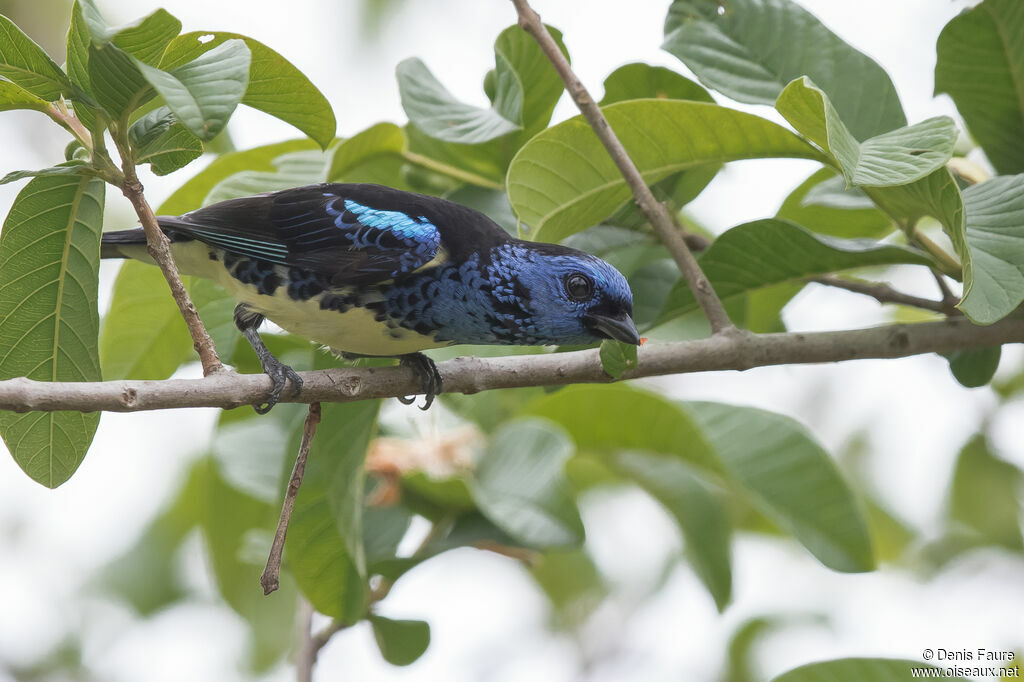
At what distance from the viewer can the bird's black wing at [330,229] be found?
10.5 feet

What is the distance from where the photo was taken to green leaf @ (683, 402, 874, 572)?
327 centimetres

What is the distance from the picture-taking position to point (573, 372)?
2650 millimetres

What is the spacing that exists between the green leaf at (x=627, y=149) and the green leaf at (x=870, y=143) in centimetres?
33

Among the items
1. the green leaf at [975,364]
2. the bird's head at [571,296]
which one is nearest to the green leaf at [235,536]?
the bird's head at [571,296]

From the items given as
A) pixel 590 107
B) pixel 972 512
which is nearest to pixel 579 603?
pixel 972 512

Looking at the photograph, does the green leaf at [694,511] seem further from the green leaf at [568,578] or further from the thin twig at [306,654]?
the thin twig at [306,654]

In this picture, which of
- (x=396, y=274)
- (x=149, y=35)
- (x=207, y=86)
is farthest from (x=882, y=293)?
(x=149, y=35)

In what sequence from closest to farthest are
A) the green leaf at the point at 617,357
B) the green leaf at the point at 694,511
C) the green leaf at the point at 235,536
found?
the green leaf at the point at 617,357
the green leaf at the point at 694,511
the green leaf at the point at 235,536

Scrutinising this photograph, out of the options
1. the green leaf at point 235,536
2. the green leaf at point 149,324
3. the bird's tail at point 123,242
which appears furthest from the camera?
the green leaf at point 235,536

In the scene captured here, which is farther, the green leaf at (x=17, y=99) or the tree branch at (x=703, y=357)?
the tree branch at (x=703, y=357)

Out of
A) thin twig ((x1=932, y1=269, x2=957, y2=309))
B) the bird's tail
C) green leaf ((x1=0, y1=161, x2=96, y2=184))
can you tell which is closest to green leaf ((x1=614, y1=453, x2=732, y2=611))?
thin twig ((x1=932, y1=269, x2=957, y2=309))

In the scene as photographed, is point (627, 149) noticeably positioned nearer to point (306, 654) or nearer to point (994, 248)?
point (994, 248)

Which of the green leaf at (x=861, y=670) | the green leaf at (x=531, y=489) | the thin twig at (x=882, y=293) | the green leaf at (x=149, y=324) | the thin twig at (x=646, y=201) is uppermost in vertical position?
the thin twig at (x=646, y=201)

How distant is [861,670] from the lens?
2.41 meters
